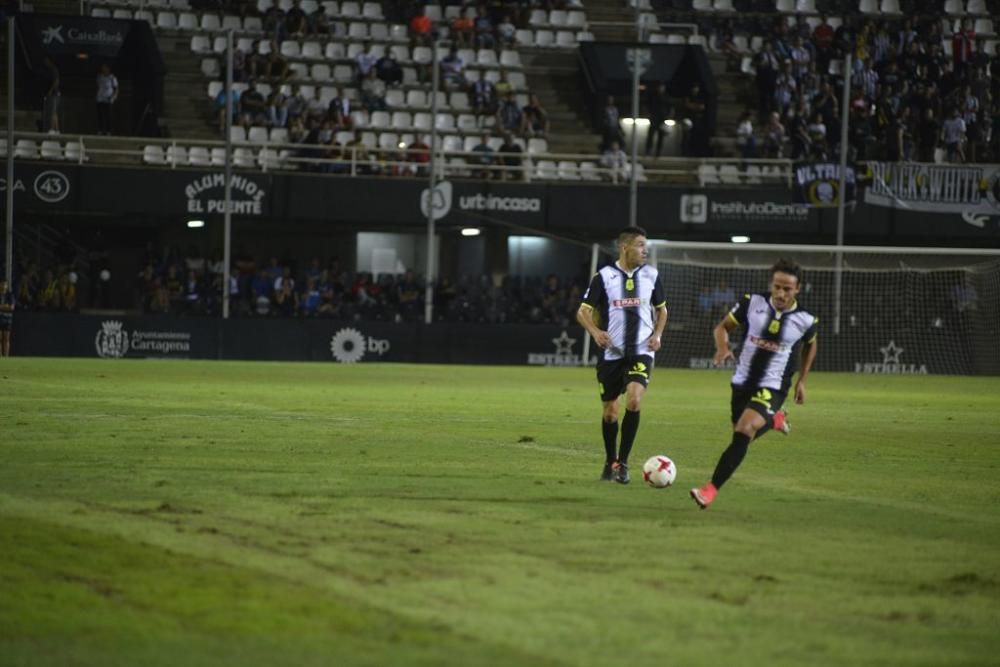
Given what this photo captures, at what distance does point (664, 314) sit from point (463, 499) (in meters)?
3.17

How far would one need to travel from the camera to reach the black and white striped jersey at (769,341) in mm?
10945

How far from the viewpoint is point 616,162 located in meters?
41.2

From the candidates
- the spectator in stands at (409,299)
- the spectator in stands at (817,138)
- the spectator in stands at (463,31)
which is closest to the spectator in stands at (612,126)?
the spectator in stands at (463,31)

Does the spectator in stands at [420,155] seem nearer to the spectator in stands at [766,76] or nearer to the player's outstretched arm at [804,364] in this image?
the spectator in stands at [766,76]

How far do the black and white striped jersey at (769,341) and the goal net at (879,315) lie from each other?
2535cm

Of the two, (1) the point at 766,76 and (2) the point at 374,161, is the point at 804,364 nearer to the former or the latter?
(2) the point at 374,161

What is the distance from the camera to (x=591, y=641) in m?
6.16

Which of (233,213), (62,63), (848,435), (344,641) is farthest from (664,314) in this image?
(62,63)

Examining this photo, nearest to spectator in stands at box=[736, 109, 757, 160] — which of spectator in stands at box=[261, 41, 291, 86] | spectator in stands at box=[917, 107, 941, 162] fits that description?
spectator in stands at box=[917, 107, 941, 162]

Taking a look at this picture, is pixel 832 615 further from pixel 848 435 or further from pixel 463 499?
pixel 848 435

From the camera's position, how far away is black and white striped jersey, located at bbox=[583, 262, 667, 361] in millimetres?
12320

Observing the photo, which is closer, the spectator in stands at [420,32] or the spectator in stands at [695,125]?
the spectator in stands at [695,125]

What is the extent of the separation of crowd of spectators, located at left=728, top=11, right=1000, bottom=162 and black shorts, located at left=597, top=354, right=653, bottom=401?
30201 millimetres

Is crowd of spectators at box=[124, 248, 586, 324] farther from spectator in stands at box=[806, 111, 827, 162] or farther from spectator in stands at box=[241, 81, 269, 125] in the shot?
spectator in stands at box=[806, 111, 827, 162]
